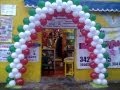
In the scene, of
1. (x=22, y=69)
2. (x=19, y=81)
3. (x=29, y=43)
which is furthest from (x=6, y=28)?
(x=19, y=81)

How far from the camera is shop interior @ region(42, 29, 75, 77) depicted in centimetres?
1700

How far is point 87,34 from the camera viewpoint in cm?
1377

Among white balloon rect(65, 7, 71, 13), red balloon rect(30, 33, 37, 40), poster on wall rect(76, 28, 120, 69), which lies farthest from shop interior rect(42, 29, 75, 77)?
white balloon rect(65, 7, 71, 13)

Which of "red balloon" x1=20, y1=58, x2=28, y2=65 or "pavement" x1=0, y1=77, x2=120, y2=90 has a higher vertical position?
"red balloon" x1=20, y1=58, x2=28, y2=65

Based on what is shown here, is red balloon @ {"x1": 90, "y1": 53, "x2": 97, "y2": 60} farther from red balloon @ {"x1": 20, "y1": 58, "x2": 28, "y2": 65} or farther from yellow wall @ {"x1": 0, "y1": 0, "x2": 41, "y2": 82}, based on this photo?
red balloon @ {"x1": 20, "y1": 58, "x2": 28, "y2": 65}

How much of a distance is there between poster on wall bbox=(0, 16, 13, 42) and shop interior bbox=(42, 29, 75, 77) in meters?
2.87

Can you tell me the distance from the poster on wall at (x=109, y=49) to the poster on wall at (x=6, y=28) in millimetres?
2853

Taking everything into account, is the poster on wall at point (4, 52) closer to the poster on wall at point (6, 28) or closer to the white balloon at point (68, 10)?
the poster on wall at point (6, 28)

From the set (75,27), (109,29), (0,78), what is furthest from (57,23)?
(0,78)

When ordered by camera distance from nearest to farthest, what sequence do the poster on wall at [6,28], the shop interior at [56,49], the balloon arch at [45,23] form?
the balloon arch at [45,23]
the poster on wall at [6,28]
the shop interior at [56,49]

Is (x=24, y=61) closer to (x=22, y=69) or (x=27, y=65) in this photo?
(x=22, y=69)

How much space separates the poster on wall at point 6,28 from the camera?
47.1 ft

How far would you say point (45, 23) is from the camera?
1367 cm

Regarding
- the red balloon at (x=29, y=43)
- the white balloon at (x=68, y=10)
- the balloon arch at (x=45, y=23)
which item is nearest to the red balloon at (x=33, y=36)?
the balloon arch at (x=45, y=23)
